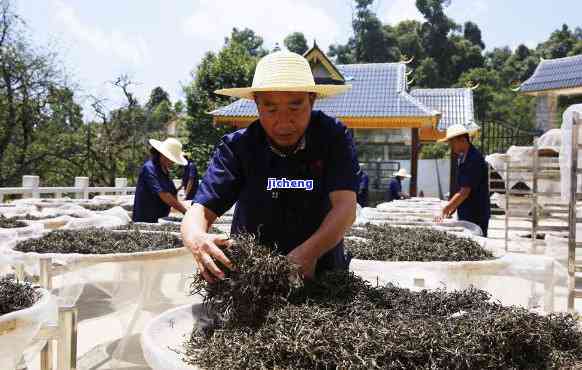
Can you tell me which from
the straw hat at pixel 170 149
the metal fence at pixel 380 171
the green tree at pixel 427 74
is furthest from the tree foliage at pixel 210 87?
the straw hat at pixel 170 149

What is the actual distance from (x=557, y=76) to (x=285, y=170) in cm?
1434

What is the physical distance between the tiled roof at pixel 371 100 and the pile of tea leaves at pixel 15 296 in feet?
31.0

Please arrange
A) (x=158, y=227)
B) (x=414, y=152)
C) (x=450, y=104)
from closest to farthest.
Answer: (x=158, y=227) < (x=414, y=152) < (x=450, y=104)

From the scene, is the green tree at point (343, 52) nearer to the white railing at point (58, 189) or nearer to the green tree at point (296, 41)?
the green tree at point (296, 41)

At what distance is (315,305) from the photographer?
1230 millimetres

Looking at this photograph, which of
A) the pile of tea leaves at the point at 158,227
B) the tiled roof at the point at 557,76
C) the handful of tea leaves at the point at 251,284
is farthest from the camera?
the tiled roof at the point at 557,76

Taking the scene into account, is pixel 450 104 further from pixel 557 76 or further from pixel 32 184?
pixel 32 184

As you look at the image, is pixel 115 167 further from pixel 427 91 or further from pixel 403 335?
pixel 403 335

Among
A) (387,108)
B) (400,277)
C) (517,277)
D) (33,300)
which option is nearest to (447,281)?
(400,277)

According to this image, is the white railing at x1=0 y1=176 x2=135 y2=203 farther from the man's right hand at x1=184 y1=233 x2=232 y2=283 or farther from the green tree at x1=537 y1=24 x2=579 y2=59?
the green tree at x1=537 y1=24 x2=579 y2=59

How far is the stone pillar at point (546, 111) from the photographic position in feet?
46.5

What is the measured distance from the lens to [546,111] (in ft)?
47.1

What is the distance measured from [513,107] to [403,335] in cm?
2475

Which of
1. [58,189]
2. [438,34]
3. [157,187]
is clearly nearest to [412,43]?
[438,34]
